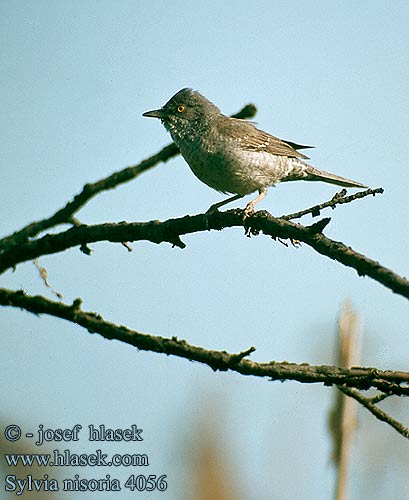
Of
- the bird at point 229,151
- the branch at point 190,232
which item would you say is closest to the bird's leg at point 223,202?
the bird at point 229,151

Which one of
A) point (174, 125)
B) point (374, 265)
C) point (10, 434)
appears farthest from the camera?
point (174, 125)

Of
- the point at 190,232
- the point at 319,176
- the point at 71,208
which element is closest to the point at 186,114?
the point at 319,176

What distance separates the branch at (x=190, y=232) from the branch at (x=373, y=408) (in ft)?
2.50

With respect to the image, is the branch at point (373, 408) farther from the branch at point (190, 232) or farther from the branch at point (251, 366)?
the branch at point (190, 232)

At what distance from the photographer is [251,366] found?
3.19 meters

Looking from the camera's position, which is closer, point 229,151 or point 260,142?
point 229,151

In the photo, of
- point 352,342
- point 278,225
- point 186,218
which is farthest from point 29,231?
point 352,342

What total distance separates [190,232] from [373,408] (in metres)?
1.51

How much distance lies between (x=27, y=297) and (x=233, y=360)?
3.66 feet

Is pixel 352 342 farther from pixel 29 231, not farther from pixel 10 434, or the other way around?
pixel 10 434

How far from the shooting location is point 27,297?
3555 mm

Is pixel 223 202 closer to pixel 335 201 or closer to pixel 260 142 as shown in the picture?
pixel 260 142

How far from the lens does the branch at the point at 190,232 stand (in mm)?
2850

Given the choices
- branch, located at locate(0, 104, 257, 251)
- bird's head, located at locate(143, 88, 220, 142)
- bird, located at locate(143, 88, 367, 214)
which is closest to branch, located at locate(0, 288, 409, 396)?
branch, located at locate(0, 104, 257, 251)
